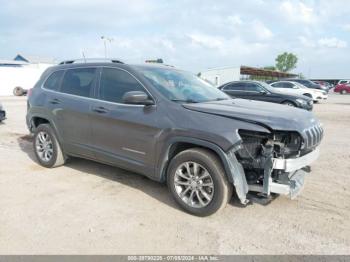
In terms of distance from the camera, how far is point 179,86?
4.36 meters

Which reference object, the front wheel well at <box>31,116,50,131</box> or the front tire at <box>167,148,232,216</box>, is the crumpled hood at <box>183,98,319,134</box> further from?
the front wheel well at <box>31,116,50,131</box>

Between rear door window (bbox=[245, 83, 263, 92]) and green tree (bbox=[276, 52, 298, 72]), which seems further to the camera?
green tree (bbox=[276, 52, 298, 72])

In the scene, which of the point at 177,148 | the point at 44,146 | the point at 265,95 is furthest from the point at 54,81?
the point at 265,95

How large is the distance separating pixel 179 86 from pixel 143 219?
1899 mm

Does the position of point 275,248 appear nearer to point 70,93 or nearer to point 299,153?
point 299,153

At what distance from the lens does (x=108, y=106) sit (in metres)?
4.39

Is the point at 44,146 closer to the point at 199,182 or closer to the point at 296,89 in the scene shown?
the point at 199,182

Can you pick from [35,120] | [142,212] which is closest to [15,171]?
[35,120]

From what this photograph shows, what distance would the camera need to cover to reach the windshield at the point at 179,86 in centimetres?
408

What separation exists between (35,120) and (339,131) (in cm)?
841

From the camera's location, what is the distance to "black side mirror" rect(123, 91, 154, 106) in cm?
379

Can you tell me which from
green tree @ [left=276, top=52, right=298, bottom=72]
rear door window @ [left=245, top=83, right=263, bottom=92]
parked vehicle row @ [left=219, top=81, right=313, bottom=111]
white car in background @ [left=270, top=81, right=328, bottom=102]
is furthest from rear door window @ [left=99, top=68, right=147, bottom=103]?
green tree @ [left=276, top=52, right=298, bottom=72]

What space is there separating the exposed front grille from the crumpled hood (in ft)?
0.17

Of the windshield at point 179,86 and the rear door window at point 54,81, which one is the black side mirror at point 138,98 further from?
the rear door window at point 54,81
